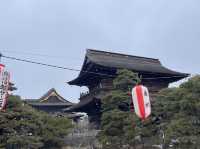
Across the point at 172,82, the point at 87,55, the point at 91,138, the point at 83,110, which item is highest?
the point at 87,55

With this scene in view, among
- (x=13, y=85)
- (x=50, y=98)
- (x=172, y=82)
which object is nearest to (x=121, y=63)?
(x=172, y=82)

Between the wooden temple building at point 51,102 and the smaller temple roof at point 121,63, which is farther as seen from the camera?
the wooden temple building at point 51,102

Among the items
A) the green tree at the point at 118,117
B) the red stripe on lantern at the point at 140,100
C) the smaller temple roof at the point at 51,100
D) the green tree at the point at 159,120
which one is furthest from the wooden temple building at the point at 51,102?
the red stripe on lantern at the point at 140,100

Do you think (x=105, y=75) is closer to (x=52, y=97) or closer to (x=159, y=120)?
(x=159, y=120)

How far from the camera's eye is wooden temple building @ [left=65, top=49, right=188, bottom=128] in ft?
104

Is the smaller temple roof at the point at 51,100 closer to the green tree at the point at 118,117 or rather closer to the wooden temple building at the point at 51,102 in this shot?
the wooden temple building at the point at 51,102

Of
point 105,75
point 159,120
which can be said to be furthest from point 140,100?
point 105,75

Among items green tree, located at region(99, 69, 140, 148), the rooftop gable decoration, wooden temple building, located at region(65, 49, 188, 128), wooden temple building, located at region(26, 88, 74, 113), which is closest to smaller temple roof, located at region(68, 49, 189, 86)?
wooden temple building, located at region(65, 49, 188, 128)

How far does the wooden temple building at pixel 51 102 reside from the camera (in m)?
48.9

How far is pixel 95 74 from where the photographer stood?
3253cm

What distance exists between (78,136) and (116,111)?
9.00 m

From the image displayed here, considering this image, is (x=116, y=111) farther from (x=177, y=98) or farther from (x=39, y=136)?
(x=39, y=136)

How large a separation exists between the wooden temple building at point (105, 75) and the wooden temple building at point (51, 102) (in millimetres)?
12282

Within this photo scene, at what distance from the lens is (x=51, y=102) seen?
4956cm
